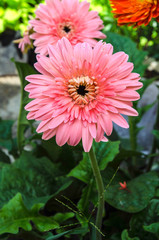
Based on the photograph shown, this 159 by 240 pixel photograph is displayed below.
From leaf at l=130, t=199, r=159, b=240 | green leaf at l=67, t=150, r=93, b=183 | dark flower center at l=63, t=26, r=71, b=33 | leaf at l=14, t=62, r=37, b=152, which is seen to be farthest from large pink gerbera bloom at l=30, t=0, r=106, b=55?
leaf at l=130, t=199, r=159, b=240

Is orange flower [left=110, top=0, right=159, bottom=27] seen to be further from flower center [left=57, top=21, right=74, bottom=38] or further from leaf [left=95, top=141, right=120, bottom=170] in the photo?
leaf [left=95, top=141, right=120, bottom=170]

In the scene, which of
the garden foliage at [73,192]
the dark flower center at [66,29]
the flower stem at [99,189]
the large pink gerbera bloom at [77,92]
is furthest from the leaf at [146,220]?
the dark flower center at [66,29]

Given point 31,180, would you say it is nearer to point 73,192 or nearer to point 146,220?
point 73,192

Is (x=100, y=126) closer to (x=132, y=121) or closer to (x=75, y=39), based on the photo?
(x=75, y=39)

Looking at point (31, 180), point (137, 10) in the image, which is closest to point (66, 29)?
point (137, 10)

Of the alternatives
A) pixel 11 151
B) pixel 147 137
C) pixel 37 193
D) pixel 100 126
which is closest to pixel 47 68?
pixel 100 126
